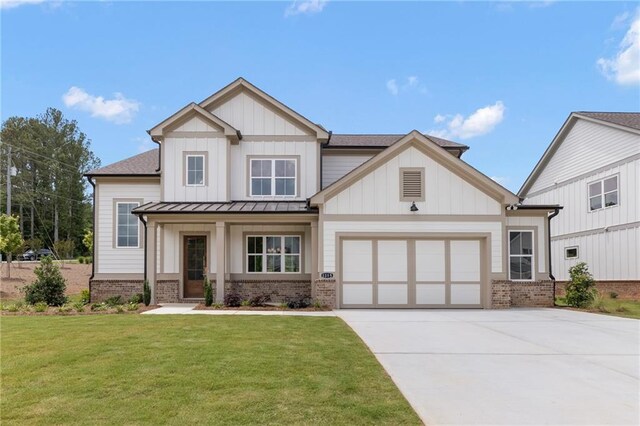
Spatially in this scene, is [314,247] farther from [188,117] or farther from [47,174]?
[47,174]

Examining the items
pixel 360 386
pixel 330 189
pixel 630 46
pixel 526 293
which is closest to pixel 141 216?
pixel 330 189

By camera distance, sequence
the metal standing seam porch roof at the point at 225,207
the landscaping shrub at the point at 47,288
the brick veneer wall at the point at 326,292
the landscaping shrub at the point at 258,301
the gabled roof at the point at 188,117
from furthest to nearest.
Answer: the gabled roof at the point at 188,117 → the metal standing seam porch roof at the point at 225,207 → the landscaping shrub at the point at 258,301 → the brick veneer wall at the point at 326,292 → the landscaping shrub at the point at 47,288

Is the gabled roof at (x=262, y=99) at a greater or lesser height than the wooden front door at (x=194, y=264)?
greater

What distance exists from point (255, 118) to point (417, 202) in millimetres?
6938

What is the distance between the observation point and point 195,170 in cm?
1755

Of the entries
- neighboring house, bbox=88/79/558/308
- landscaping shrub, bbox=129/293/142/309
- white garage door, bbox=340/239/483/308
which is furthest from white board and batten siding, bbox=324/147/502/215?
landscaping shrub, bbox=129/293/142/309

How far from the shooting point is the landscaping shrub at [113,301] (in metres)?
15.3

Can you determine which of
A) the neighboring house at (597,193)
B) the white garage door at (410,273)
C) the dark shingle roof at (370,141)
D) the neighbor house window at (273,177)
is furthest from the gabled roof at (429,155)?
the neighboring house at (597,193)

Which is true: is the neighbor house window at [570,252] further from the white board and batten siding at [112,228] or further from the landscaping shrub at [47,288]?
the landscaping shrub at [47,288]

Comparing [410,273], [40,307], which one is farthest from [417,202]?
[40,307]

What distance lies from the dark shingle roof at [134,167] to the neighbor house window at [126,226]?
1.24 meters

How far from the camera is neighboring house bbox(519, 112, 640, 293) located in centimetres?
2141

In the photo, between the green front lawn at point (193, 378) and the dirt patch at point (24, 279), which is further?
the dirt patch at point (24, 279)

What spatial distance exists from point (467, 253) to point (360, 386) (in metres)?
10.9
